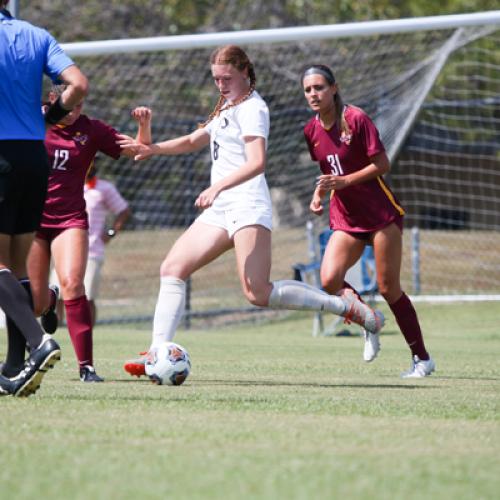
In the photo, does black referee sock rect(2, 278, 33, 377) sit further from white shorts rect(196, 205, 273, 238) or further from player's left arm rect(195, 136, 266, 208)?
white shorts rect(196, 205, 273, 238)

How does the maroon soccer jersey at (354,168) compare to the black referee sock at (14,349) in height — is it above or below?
above

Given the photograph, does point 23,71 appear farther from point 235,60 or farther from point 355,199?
point 355,199

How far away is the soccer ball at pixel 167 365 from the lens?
24.9 ft

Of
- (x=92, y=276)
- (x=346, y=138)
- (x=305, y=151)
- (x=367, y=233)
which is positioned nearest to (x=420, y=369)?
(x=367, y=233)

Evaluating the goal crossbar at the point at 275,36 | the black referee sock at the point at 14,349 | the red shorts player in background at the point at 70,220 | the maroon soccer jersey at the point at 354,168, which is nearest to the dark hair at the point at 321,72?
the maroon soccer jersey at the point at 354,168

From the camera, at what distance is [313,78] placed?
849 centimetres

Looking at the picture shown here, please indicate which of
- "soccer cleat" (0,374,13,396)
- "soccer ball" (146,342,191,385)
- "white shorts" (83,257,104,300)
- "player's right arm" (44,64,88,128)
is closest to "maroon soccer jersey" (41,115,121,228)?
"soccer ball" (146,342,191,385)

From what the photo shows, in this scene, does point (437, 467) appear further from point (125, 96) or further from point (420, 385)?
point (125, 96)

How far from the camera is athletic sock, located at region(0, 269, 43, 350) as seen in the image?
21.2 feet

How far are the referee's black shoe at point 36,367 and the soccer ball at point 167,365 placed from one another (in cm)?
125

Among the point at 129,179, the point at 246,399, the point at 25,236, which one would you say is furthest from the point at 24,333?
the point at 129,179

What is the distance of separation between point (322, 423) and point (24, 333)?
5.74 ft

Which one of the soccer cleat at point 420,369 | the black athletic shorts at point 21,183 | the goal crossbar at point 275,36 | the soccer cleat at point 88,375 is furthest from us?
the goal crossbar at point 275,36

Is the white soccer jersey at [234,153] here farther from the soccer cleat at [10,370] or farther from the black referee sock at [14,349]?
the soccer cleat at [10,370]
